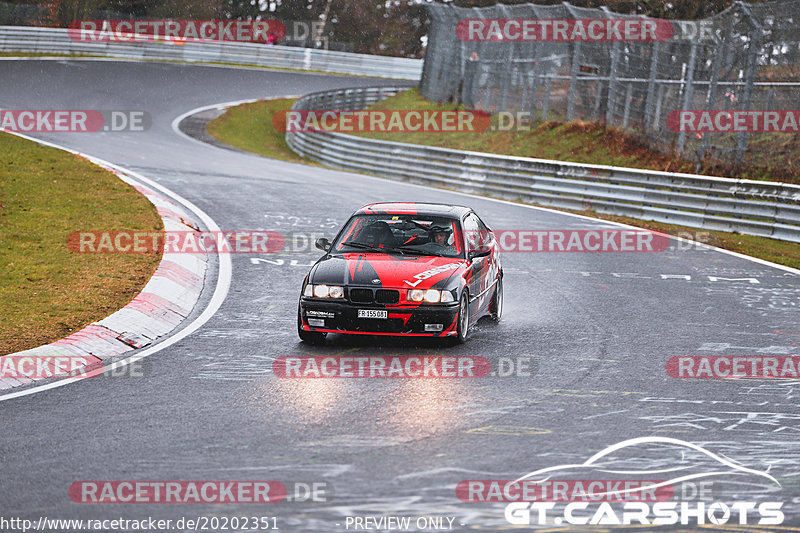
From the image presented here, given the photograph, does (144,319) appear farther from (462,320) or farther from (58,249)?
(58,249)

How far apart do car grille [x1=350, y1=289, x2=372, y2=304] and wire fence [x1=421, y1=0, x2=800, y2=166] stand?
15.3 m

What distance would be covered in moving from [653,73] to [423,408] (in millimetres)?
19495

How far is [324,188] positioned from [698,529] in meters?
17.1

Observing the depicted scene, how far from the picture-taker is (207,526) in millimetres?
5199

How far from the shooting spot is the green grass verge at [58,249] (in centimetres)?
1009

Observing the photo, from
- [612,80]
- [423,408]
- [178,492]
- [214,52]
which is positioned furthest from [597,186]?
[214,52]

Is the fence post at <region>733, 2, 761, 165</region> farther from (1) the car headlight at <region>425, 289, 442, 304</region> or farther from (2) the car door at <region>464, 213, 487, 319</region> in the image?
(1) the car headlight at <region>425, 289, 442, 304</region>

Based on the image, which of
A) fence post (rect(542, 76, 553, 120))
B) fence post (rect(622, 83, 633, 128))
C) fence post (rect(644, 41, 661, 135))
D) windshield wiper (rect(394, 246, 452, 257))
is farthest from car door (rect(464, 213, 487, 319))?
fence post (rect(542, 76, 553, 120))

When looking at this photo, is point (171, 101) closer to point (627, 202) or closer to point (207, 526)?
point (627, 202)

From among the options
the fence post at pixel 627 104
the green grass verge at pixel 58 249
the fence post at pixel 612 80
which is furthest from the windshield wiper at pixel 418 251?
the fence post at pixel 612 80

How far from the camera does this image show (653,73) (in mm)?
24938

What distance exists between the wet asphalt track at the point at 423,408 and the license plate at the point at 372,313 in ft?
1.24

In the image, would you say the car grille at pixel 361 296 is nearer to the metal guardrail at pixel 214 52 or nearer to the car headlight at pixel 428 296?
the car headlight at pixel 428 296

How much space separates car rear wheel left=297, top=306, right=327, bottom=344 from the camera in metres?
9.50
